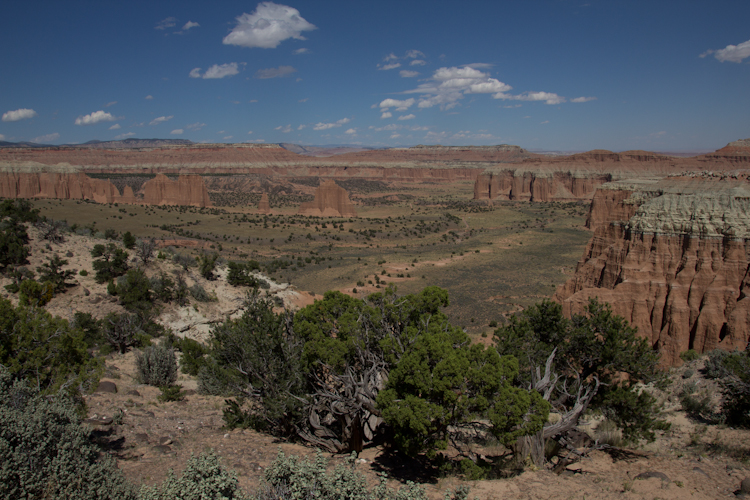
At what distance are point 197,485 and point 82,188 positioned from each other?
92103mm

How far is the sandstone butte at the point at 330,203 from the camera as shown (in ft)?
263

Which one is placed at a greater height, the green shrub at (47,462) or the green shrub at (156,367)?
the green shrub at (47,462)

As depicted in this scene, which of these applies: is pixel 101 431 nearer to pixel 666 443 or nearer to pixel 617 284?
pixel 666 443

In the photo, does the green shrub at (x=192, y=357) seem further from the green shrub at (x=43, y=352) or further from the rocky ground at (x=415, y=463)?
the green shrub at (x=43, y=352)

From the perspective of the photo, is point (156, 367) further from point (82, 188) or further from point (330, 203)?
point (82, 188)

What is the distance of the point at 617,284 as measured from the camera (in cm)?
1892

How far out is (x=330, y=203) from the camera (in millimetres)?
80688

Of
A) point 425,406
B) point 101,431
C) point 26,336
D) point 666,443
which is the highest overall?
point 26,336

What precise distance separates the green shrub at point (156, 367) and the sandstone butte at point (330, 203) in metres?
67.7

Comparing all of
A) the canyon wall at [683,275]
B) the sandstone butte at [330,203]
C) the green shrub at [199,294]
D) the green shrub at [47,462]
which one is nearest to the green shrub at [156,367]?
the green shrub at [199,294]

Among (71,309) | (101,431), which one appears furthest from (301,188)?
(101,431)

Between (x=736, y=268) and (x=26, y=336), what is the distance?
23.4 m

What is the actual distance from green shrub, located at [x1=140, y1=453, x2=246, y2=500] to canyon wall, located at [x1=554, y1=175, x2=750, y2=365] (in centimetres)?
1662

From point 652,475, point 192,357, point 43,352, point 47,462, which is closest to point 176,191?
point 192,357
